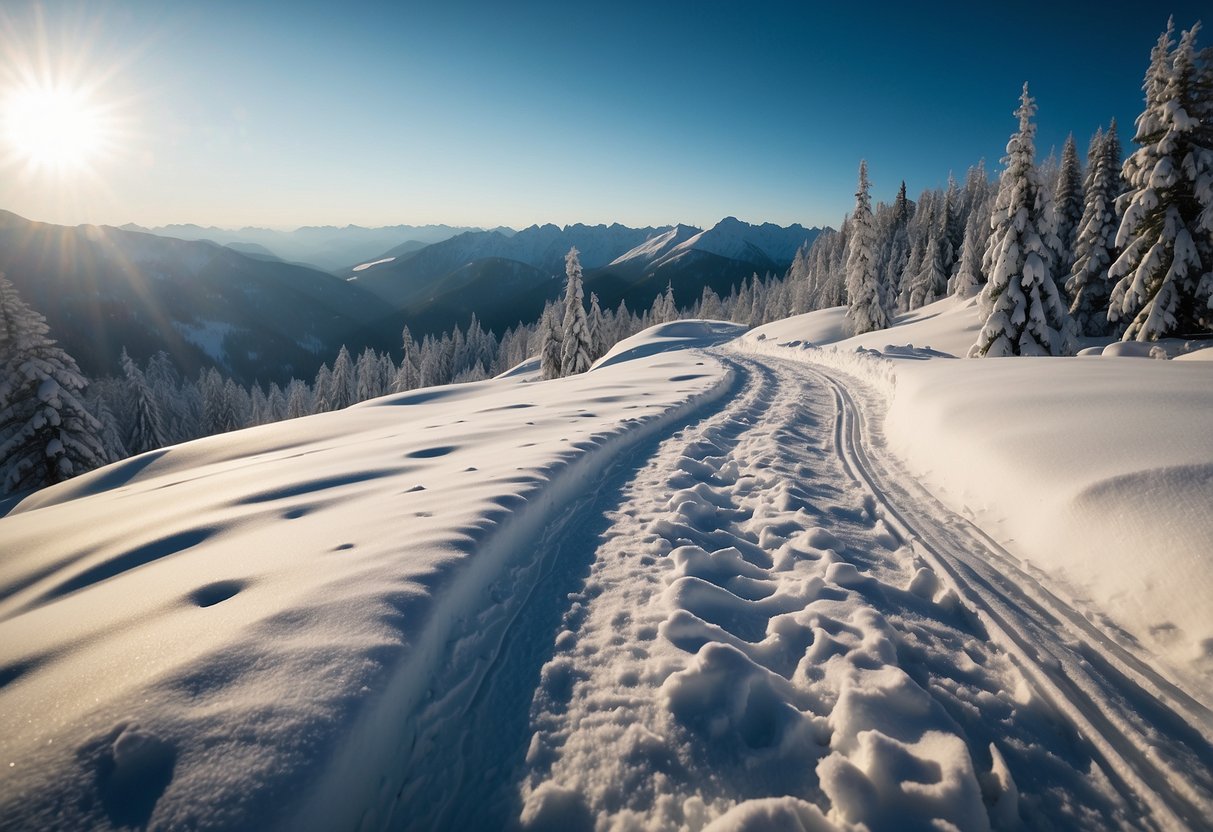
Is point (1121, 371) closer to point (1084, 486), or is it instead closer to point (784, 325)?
point (1084, 486)

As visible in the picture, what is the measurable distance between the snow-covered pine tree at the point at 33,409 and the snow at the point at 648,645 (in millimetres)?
20876

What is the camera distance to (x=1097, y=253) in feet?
92.6

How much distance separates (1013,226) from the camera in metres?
18.2

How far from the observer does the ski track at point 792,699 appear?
2283 mm

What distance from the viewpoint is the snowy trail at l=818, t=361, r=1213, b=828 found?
7.99 feet

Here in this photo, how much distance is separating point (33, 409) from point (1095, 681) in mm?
32923

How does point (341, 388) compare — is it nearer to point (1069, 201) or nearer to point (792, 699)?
point (792, 699)

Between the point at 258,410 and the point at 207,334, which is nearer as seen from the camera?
the point at 258,410

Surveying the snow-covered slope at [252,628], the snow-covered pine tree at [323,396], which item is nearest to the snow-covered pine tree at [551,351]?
the snow-covered slope at [252,628]

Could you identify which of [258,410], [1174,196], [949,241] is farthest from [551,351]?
[258,410]

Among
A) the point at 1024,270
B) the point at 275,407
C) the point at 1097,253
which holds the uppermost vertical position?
the point at 1097,253

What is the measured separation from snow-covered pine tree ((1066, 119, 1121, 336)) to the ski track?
118ft

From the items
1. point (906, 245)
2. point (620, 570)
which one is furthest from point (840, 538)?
point (906, 245)

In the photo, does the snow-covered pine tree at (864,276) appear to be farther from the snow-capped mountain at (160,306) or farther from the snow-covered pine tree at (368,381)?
the snow-capped mountain at (160,306)
